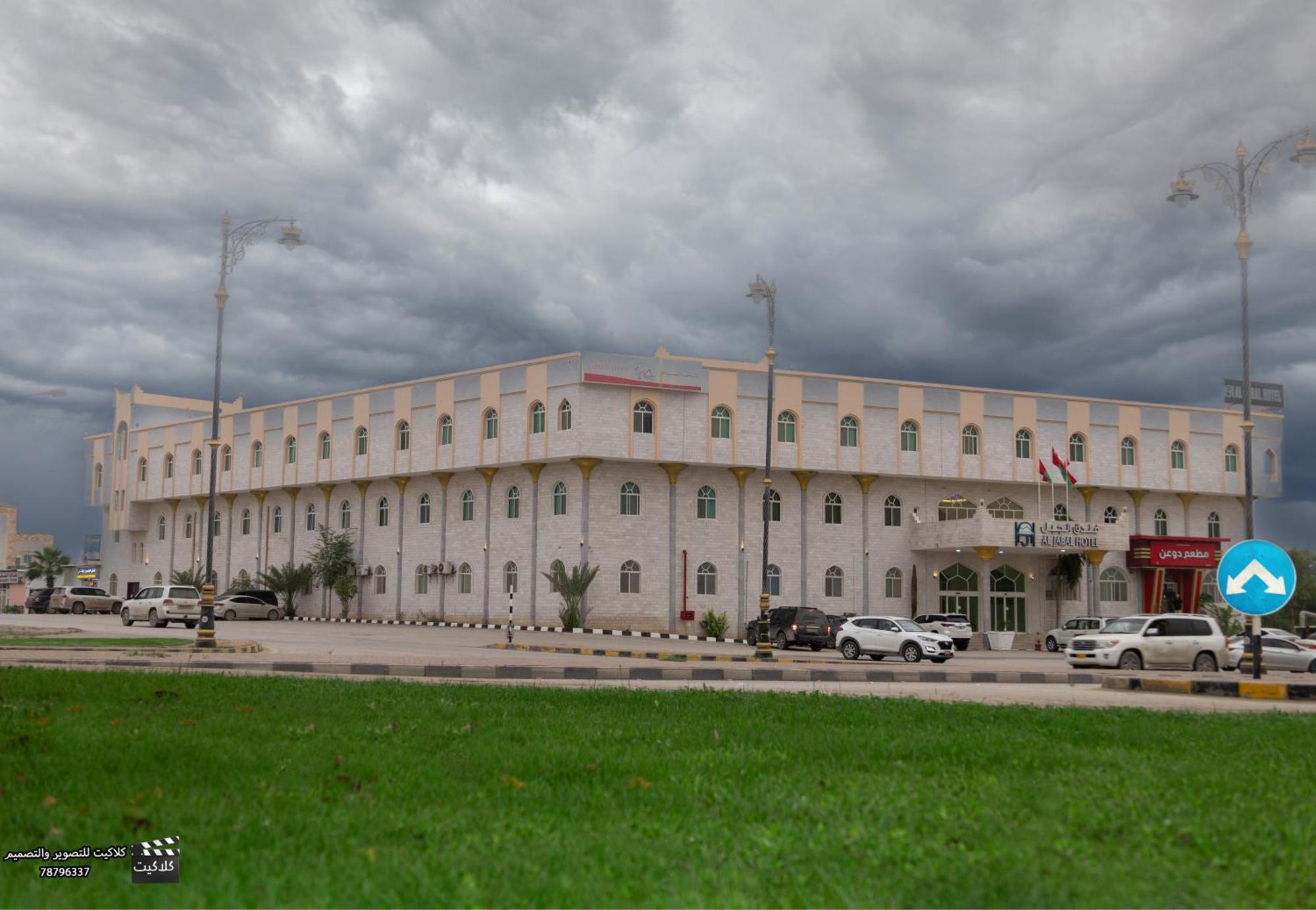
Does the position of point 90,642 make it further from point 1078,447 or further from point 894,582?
point 1078,447

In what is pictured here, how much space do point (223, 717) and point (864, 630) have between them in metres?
29.3

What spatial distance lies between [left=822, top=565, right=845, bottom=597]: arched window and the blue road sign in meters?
37.4

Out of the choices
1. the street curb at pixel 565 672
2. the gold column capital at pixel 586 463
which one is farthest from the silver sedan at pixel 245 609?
the street curb at pixel 565 672

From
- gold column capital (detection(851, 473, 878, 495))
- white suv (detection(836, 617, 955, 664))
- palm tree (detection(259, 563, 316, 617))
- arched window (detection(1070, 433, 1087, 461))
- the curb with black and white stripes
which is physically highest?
arched window (detection(1070, 433, 1087, 461))

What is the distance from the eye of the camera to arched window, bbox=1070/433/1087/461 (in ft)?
197

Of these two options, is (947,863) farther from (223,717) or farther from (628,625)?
(628,625)

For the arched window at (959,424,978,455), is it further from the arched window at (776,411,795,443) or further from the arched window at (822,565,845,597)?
the arched window at (776,411,795,443)

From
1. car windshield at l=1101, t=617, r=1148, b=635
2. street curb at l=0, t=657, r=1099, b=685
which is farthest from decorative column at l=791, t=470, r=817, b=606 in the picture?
street curb at l=0, t=657, r=1099, b=685

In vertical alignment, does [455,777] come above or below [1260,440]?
below

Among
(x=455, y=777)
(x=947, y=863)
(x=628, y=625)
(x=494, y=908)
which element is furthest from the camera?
(x=628, y=625)

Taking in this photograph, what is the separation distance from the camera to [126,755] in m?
8.41

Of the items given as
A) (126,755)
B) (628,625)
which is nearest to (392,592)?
(628,625)

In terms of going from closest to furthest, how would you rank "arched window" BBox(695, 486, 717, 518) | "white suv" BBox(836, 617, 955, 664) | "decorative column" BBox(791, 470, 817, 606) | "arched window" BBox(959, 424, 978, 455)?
"white suv" BBox(836, 617, 955, 664)
"arched window" BBox(695, 486, 717, 518)
"decorative column" BBox(791, 470, 817, 606)
"arched window" BBox(959, 424, 978, 455)

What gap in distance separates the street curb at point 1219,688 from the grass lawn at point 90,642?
2149 centimetres
